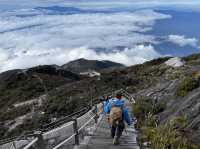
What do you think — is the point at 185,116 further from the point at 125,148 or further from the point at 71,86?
the point at 71,86

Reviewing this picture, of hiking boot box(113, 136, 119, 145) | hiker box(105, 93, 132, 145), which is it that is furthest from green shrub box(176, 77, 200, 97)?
hiker box(105, 93, 132, 145)

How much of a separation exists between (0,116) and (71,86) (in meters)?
13.3

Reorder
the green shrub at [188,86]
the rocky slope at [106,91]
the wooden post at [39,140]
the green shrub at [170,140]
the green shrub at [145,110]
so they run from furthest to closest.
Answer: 1. the green shrub at [188,86]
2. the green shrub at [145,110]
3. the rocky slope at [106,91]
4. the green shrub at [170,140]
5. the wooden post at [39,140]

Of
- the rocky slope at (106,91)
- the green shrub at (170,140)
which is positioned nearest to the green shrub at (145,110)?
the rocky slope at (106,91)

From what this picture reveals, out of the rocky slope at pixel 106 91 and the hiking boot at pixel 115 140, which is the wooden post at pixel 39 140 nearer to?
the hiking boot at pixel 115 140

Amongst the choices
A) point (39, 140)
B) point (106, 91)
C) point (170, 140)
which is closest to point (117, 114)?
point (170, 140)

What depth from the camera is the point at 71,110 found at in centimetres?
4775

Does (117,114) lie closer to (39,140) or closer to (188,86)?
(39,140)

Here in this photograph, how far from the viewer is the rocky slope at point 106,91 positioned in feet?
68.4

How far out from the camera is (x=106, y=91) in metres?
55.3

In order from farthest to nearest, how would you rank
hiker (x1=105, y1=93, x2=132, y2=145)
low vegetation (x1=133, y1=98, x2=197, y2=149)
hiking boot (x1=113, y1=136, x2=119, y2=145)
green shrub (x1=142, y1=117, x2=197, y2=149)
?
1. hiking boot (x1=113, y1=136, x2=119, y2=145)
2. hiker (x1=105, y1=93, x2=132, y2=145)
3. low vegetation (x1=133, y1=98, x2=197, y2=149)
4. green shrub (x1=142, y1=117, x2=197, y2=149)

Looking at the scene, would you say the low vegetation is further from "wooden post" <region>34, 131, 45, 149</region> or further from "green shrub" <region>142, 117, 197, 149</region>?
"wooden post" <region>34, 131, 45, 149</region>

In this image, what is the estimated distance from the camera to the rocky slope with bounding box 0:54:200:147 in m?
20.8

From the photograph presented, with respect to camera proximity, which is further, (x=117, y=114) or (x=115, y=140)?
(x=115, y=140)
